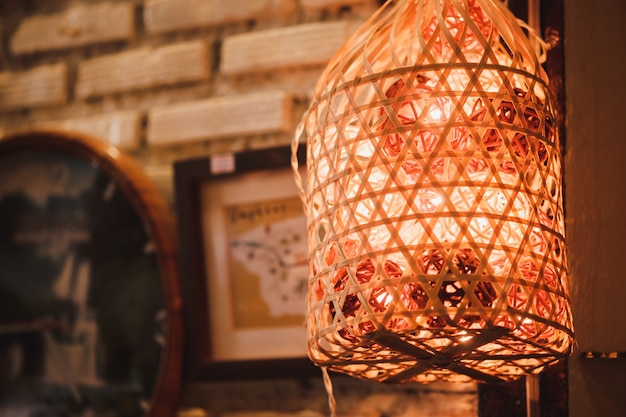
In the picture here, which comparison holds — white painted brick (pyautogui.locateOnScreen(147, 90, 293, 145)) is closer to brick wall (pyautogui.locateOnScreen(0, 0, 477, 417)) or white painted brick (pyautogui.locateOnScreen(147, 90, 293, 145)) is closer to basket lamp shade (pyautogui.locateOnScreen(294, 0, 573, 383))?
brick wall (pyautogui.locateOnScreen(0, 0, 477, 417))

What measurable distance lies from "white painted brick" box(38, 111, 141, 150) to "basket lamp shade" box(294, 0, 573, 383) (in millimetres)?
644

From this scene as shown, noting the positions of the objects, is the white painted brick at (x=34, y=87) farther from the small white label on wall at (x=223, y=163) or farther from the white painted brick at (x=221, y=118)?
the small white label on wall at (x=223, y=163)

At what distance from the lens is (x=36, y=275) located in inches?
53.7

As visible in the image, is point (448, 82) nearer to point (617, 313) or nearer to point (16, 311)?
point (617, 313)

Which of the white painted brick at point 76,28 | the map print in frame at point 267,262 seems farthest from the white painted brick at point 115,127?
the map print in frame at point 267,262

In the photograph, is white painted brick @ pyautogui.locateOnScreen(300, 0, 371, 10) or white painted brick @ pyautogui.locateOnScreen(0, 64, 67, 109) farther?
white painted brick @ pyautogui.locateOnScreen(0, 64, 67, 109)

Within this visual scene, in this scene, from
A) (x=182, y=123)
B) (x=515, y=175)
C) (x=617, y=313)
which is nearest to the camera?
(x=515, y=175)

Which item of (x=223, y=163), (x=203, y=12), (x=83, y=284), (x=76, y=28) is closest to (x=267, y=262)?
(x=223, y=163)

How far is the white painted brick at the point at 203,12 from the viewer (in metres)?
1.28

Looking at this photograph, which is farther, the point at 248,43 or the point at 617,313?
the point at 248,43

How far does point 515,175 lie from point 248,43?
653 mm

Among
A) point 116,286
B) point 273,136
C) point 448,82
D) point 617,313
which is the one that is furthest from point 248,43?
point 617,313

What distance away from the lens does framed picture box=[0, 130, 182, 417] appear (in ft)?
4.14

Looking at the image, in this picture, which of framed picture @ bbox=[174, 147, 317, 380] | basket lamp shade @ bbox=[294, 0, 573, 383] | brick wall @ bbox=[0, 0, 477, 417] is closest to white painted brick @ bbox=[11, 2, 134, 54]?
brick wall @ bbox=[0, 0, 477, 417]
